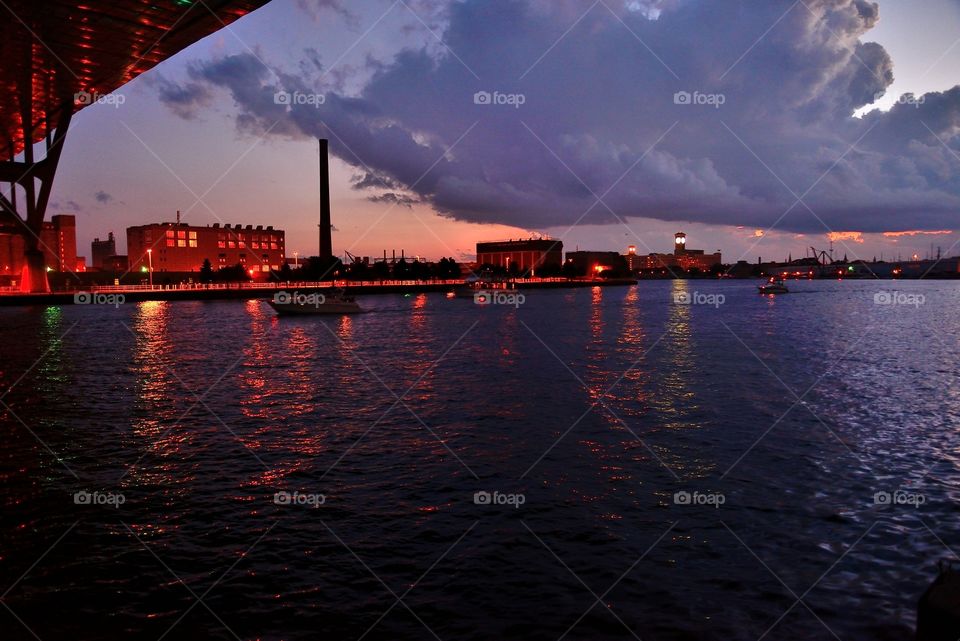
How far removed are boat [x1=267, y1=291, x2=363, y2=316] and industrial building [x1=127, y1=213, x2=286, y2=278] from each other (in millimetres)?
94636

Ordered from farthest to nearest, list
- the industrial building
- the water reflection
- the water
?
the industrial building → the water reflection → the water

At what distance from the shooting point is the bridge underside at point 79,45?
29.3 metres

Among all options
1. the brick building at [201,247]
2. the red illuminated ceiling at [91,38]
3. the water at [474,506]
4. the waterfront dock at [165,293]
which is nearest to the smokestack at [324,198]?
the waterfront dock at [165,293]

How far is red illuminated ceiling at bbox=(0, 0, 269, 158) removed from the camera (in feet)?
95.6

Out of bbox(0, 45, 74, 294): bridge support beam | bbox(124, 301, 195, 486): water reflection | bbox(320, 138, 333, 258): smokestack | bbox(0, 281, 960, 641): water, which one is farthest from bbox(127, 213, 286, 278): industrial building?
bbox(0, 281, 960, 641): water

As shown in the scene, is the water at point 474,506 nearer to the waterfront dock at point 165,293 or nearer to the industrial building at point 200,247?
the waterfront dock at point 165,293

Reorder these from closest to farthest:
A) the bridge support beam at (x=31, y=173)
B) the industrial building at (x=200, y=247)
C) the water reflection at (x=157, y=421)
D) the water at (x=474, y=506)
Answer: the water at (x=474, y=506) < the water reflection at (x=157, y=421) < the bridge support beam at (x=31, y=173) < the industrial building at (x=200, y=247)

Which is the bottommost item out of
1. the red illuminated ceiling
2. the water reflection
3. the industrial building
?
the water reflection

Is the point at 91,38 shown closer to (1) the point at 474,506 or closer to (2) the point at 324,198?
(1) the point at 474,506

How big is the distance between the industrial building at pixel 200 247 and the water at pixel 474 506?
14586 cm

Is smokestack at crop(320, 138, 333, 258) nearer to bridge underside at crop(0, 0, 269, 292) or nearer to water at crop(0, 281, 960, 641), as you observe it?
bridge underside at crop(0, 0, 269, 292)

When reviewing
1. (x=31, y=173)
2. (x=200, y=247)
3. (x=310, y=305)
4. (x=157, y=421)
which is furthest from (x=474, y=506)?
(x=200, y=247)

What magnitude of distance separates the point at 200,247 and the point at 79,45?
5522 inches

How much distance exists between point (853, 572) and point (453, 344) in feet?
103
